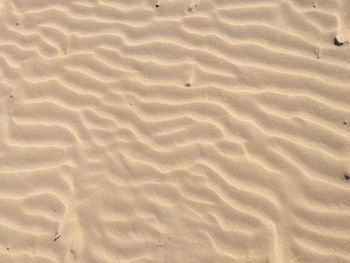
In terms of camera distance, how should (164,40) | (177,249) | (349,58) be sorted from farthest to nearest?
1. (164,40)
2. (349,58)
3. (177,249)

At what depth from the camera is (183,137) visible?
12.7ft

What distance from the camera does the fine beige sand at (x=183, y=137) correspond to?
346 centimetres

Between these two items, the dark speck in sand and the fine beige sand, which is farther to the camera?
the dark speck in sand

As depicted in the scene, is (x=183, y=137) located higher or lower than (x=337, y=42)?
lower

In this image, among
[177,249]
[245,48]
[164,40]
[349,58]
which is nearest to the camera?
[177,249]

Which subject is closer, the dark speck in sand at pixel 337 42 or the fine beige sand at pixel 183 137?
the fine beige sand at pixel 183 137

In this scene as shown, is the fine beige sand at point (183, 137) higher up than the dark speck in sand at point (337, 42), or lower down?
lower down

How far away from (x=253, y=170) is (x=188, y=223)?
686 mm

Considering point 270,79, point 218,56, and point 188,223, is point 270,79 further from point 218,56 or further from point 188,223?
point 188,223

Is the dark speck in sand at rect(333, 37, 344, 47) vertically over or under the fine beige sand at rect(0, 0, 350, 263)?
over

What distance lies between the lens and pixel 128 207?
146 inches

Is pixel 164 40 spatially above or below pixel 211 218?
above

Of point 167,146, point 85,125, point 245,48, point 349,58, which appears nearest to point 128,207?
point 167,146

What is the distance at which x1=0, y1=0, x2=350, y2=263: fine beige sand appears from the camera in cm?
346
